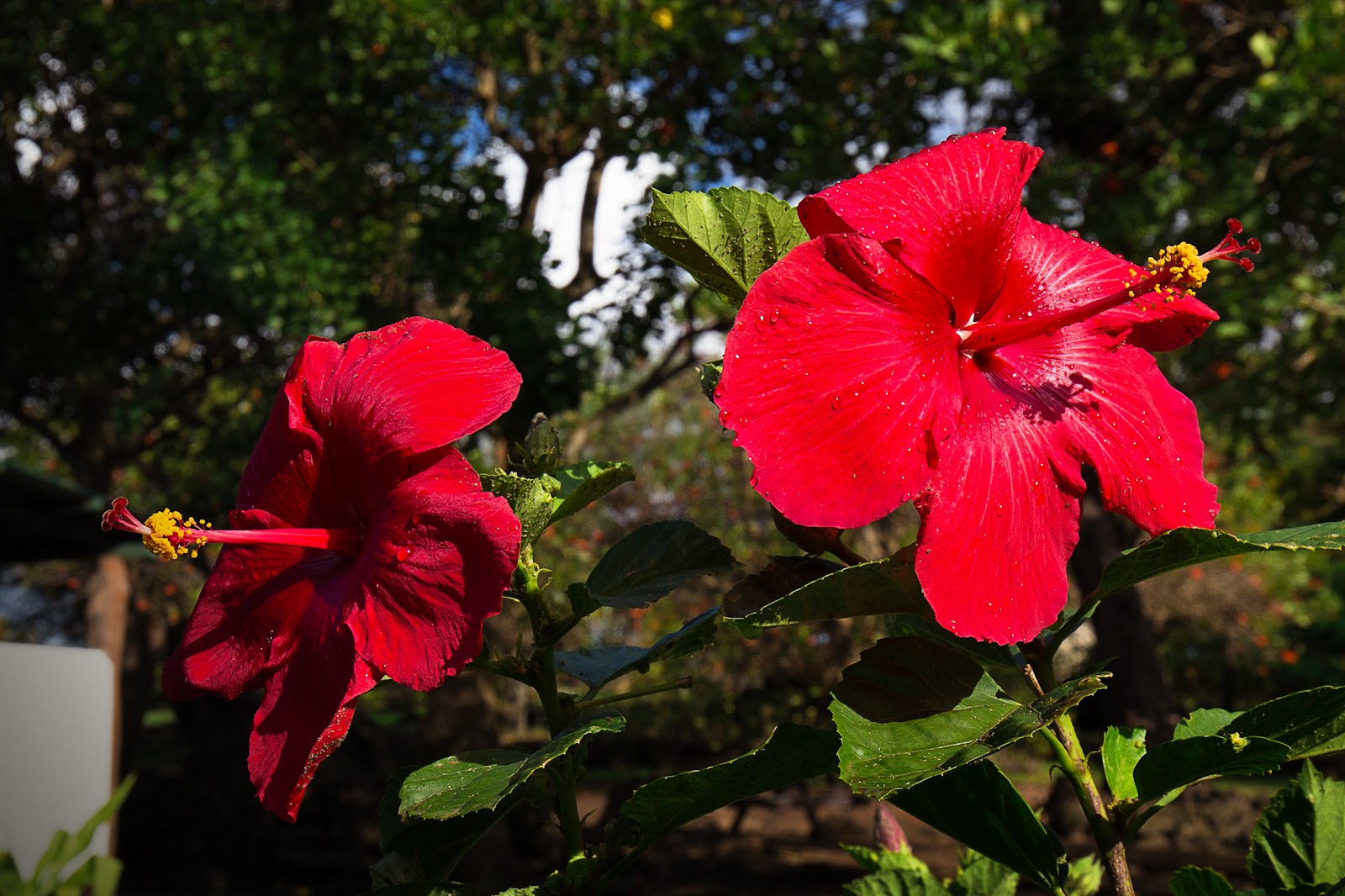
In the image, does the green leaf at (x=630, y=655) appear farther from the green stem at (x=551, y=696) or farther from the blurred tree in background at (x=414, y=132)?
the blurred tree in background at (x=414, y=132)

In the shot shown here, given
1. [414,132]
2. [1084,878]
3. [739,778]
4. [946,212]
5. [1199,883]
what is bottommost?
[1084,878]

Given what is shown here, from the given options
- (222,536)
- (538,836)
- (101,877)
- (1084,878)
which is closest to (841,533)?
(222,536)

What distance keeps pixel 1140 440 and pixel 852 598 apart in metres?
0.23

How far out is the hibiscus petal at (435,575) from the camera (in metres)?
0.72

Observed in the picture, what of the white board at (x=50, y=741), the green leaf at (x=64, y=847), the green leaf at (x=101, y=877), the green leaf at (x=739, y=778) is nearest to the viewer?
the green leaf at (x=739, y=778)

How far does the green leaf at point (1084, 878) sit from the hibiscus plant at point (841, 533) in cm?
23

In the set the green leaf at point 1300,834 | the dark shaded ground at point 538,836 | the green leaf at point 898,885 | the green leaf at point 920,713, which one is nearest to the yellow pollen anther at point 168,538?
the green leaf at point 920,713

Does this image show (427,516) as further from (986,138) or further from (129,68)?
(129,68)

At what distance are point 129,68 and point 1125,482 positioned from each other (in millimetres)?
7391

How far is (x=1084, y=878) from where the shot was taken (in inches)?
45.1

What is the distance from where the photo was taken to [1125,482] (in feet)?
2.48

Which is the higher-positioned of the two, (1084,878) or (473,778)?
(473,778)

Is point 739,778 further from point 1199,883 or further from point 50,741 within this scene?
point 50,741

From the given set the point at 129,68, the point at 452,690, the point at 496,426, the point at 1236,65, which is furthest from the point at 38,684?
the point at 1236,65
